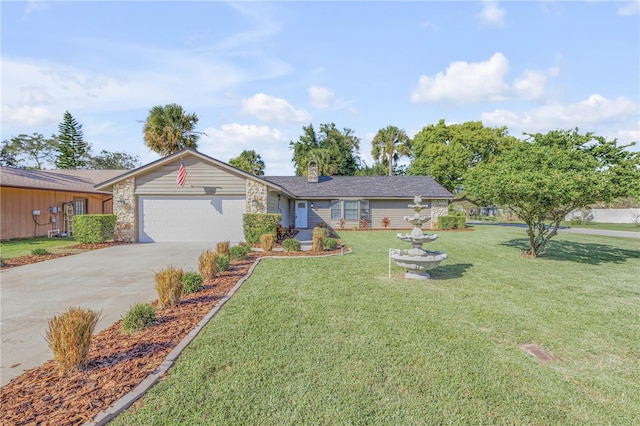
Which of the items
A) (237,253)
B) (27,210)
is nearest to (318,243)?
(237,253)

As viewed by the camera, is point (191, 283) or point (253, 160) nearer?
point (191, 283)

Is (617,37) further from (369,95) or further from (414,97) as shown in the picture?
(414,97)

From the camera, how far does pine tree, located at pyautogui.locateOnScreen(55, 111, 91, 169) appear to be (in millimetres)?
35938

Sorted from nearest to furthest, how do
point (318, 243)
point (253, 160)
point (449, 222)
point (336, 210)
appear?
point (318, 243) < point (449, 222) < point (336, 210) < point (253, 160)

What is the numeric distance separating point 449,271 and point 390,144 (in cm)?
3079

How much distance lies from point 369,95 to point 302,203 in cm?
1061

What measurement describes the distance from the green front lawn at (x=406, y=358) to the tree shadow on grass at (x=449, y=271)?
0.65 meters

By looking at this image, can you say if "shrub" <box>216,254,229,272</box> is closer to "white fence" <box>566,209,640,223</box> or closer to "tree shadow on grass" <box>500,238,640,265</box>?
"tree shadow on grass" <box>500,238,640,265</box>

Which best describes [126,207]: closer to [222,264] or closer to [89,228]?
[89,228]

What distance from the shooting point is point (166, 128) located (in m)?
22.3

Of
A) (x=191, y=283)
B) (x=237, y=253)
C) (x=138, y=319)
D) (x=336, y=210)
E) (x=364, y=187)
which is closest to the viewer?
(x=138, y=319)

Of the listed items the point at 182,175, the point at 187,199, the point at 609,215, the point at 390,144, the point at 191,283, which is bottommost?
the point at 191,283

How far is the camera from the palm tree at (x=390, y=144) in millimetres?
37125

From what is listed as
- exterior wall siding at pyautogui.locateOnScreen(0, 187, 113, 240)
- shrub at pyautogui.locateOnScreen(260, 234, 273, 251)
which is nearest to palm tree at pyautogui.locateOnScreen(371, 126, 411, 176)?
shrub at pyautogui.locateOnScreen(260, 234, 273, 251)
